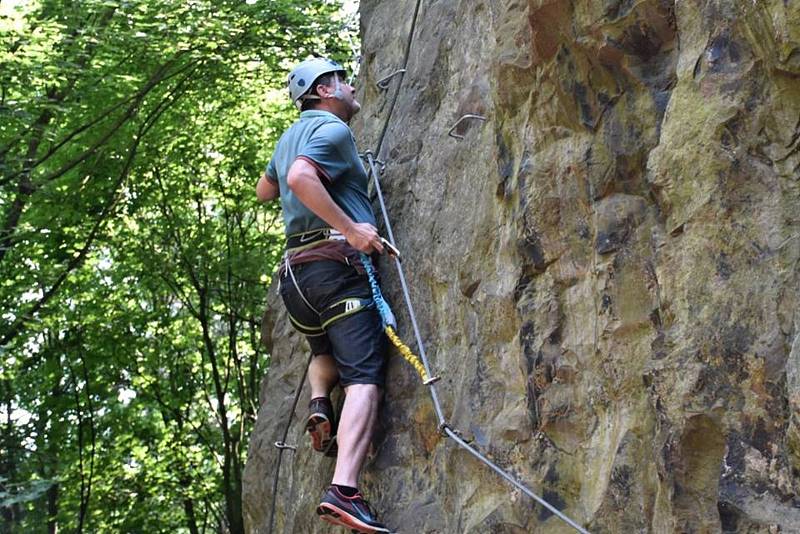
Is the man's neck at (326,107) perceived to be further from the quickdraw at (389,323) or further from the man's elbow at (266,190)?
the quickdraw at (389,323)

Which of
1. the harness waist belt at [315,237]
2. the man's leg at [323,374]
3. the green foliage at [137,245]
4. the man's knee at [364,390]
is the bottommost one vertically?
the man's knee at [364,390]

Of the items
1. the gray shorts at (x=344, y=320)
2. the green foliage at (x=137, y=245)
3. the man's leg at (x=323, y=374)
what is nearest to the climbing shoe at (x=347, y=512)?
the gray shorts at (x=344, y=320)

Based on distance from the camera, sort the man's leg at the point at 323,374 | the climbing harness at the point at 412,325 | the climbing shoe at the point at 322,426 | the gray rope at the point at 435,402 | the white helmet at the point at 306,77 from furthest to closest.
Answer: the white helmet at the point at 306,77, the man's leg at the point at 323,374, the climbing shoe at the point at 322,426, the climbing harness at the point at 412,325, the gray rope at the point at 435,402

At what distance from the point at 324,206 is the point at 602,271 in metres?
1.52

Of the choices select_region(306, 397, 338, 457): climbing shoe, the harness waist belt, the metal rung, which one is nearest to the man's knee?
select_region(306, 397, 338, 457): climbing shoe

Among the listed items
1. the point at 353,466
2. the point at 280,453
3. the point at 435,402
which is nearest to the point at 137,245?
the point at 280,453

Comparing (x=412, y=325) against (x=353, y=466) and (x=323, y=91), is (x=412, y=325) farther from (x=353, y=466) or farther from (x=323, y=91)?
(x=323, y=91)

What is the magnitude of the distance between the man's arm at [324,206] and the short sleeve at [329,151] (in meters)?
0.05

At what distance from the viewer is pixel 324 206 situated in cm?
502

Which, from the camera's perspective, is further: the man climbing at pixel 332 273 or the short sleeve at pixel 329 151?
the short sleeve at pixel 329 151

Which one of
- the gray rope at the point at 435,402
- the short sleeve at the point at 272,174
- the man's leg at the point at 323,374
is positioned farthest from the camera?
the short sleeve at the point at 272,174

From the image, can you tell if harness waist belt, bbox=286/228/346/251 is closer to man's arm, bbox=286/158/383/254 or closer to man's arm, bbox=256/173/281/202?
man's arm, bbox=286/158/383/254

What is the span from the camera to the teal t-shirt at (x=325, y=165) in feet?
16.9

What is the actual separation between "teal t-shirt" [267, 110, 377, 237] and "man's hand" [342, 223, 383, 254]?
21cm
